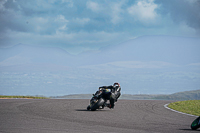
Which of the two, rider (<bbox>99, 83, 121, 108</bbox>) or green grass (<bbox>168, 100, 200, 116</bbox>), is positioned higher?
rider (<bbox>99, 83, 121, 108</bbox>)

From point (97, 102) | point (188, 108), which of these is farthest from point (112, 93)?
point (188, 108)

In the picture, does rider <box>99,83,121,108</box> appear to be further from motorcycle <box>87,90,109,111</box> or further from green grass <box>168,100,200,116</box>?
green grass <box>168,100,200,116</box>

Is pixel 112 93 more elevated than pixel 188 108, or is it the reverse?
pixel 112 93

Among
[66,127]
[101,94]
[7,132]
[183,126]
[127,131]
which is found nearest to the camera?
[7,132]

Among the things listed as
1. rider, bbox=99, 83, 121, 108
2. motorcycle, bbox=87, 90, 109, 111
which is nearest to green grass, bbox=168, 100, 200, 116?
rider, bbox=99, 83, 121, 108

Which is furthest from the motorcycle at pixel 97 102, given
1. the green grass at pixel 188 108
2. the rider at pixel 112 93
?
the green grass at pixel 188 108

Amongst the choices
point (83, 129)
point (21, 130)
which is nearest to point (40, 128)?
point (21, 130)

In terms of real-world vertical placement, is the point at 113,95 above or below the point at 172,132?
above

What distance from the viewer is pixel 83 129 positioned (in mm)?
11070

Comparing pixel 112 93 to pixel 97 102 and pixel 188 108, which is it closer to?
pixel 97 102

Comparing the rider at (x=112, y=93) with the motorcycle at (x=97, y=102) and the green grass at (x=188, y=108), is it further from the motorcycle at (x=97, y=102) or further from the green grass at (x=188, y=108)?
the green grass at (x=188, y=108)

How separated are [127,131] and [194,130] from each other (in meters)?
2.40

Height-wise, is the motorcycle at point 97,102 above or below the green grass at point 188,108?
above

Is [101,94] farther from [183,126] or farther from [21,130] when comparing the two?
[21,130]
